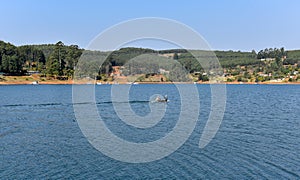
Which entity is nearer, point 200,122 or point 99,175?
point 99,175

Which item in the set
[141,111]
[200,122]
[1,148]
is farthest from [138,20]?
[141,111]

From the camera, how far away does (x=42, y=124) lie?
5347cm

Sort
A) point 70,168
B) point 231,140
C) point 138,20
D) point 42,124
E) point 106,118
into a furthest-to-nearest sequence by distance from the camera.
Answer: point 106,118 → point 42,124 → point 231,140 → point 138,20 → point 70,168

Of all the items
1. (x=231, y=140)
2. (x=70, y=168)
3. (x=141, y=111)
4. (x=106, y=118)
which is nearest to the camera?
(x=70, y=168)

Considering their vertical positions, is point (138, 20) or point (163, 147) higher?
point (138, 20)

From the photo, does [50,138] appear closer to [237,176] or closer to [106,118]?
[106,118]

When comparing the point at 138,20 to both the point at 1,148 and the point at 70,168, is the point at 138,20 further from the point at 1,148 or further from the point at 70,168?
the point at 1,148

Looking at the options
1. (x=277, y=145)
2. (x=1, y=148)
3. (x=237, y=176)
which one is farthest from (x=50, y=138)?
(x=277, y=145)

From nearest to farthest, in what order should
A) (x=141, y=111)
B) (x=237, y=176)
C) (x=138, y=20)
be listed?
(x=237, y=176), (x=138, y=20), (x=141, y=111)

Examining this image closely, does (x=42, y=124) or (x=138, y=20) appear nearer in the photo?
(x=138, y=20)

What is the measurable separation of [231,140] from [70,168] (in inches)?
808

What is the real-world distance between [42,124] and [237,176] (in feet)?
115

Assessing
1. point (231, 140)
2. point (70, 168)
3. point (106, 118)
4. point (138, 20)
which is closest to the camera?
point (70, 168)

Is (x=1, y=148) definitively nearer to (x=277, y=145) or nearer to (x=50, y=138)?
(x=50, y=138)
